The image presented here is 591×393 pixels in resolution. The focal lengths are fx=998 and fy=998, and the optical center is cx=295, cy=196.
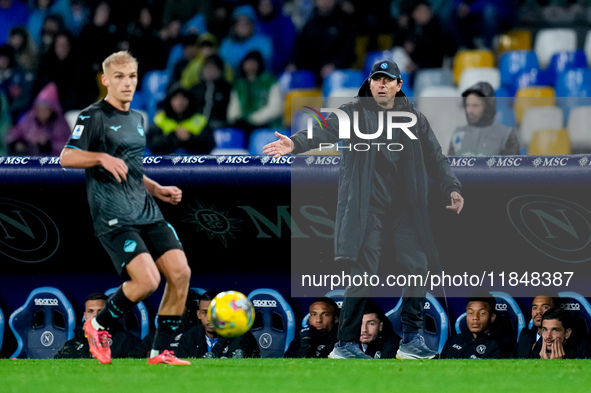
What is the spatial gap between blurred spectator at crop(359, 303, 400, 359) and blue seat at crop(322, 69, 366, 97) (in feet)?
12.9

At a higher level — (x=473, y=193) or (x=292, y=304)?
(x=473, y=193)

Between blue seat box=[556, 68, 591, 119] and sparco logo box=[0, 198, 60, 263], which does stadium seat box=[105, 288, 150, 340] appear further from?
blue seat box=[556, 68, 591, 119]

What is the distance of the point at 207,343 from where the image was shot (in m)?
7.63

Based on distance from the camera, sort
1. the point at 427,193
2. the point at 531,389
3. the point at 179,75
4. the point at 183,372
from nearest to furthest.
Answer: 1. the point at 531,389
2. the point at 183,372
3. the point at 427,193
4. the point at 179,75

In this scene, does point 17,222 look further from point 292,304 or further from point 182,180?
point 292,304

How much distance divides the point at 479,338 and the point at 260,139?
378 centimetres

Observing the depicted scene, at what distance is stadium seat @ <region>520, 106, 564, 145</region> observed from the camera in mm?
9000

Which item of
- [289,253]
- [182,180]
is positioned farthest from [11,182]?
[289,253]

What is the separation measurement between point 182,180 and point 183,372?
1886 millimetres

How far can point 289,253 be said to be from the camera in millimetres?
7488

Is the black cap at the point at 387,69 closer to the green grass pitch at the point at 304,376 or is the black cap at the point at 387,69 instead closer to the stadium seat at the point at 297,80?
the green grass pitch at the point at 304,376

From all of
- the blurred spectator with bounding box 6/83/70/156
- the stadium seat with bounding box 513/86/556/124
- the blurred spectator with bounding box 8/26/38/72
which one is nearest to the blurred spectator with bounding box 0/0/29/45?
the blurred spectator with bounding box 8/26/38/72

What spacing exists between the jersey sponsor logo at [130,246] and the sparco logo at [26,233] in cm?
164

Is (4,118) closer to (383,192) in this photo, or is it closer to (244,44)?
(244,44)
